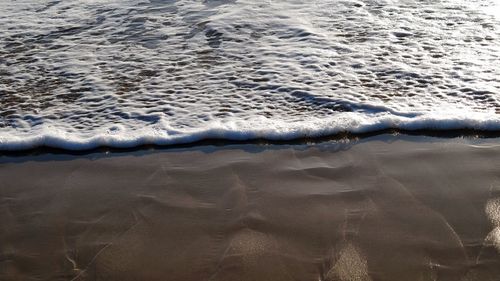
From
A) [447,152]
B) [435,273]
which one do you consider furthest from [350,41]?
[435,273]

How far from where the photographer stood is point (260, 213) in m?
2.75

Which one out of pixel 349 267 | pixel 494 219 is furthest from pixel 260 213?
pixel 494 219

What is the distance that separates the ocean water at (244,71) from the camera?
3.64 m

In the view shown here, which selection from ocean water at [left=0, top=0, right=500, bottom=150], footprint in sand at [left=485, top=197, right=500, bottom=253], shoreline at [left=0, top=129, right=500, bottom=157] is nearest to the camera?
footprint in sand at [left=485, top=197, right=500, bottom=253]

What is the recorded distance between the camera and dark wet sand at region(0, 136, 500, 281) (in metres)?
2.38

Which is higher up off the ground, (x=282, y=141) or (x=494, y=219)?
(x=494, y=219)

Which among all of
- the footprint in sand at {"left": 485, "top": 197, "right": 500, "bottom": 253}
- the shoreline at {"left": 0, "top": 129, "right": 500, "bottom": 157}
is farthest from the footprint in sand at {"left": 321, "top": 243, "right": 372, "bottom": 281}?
the shoreline at {"left": 0, "top": 129, "right": 500, "bottom": 157}

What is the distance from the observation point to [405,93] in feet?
13.0

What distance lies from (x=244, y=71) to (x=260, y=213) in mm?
2074

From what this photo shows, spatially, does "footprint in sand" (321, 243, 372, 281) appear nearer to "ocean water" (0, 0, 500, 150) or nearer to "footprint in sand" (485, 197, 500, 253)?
"footprint in sand" (485, 197, 500, 253)

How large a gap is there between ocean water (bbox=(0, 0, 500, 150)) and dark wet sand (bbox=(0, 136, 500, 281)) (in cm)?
30

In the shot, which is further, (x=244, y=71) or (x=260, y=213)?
(x=244, y=71)

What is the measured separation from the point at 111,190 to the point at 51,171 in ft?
1.77

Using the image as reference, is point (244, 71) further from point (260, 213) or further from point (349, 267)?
point (349, 267)
